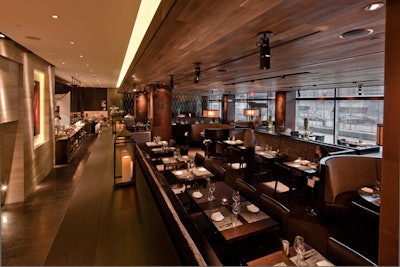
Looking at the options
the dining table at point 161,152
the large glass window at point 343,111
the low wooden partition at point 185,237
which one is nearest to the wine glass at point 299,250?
the low wooden partition at point 185,237

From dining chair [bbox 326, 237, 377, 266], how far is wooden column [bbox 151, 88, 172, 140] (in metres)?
7.74

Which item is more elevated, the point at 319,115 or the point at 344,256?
the point at 319,115

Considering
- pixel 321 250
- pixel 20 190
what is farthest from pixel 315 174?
pixel 20 190

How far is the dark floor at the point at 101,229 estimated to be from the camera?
3.98 ft

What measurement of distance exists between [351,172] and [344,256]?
122 inches

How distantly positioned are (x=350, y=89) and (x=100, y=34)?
31.7 ft

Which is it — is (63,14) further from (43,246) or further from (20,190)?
(20,190)

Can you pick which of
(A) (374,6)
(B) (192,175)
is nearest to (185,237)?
(A) (374,6)

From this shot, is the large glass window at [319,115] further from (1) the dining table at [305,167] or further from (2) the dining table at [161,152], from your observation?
(2) the dining table at [161,152]

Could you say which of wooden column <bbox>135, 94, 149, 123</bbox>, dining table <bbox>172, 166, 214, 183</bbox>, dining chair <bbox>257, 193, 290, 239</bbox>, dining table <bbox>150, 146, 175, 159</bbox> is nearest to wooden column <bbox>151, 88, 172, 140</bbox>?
dining table <bbox>150, 146, 175, 159</bbox>

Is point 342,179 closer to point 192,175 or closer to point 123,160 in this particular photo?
point 192,175

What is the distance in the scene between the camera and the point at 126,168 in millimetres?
2240

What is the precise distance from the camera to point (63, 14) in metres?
2.77

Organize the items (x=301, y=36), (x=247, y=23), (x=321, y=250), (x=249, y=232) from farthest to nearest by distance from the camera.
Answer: (x=321, y=250)
(x=301, y=36)
(x=249, y=232)
(x=247, y=23)
